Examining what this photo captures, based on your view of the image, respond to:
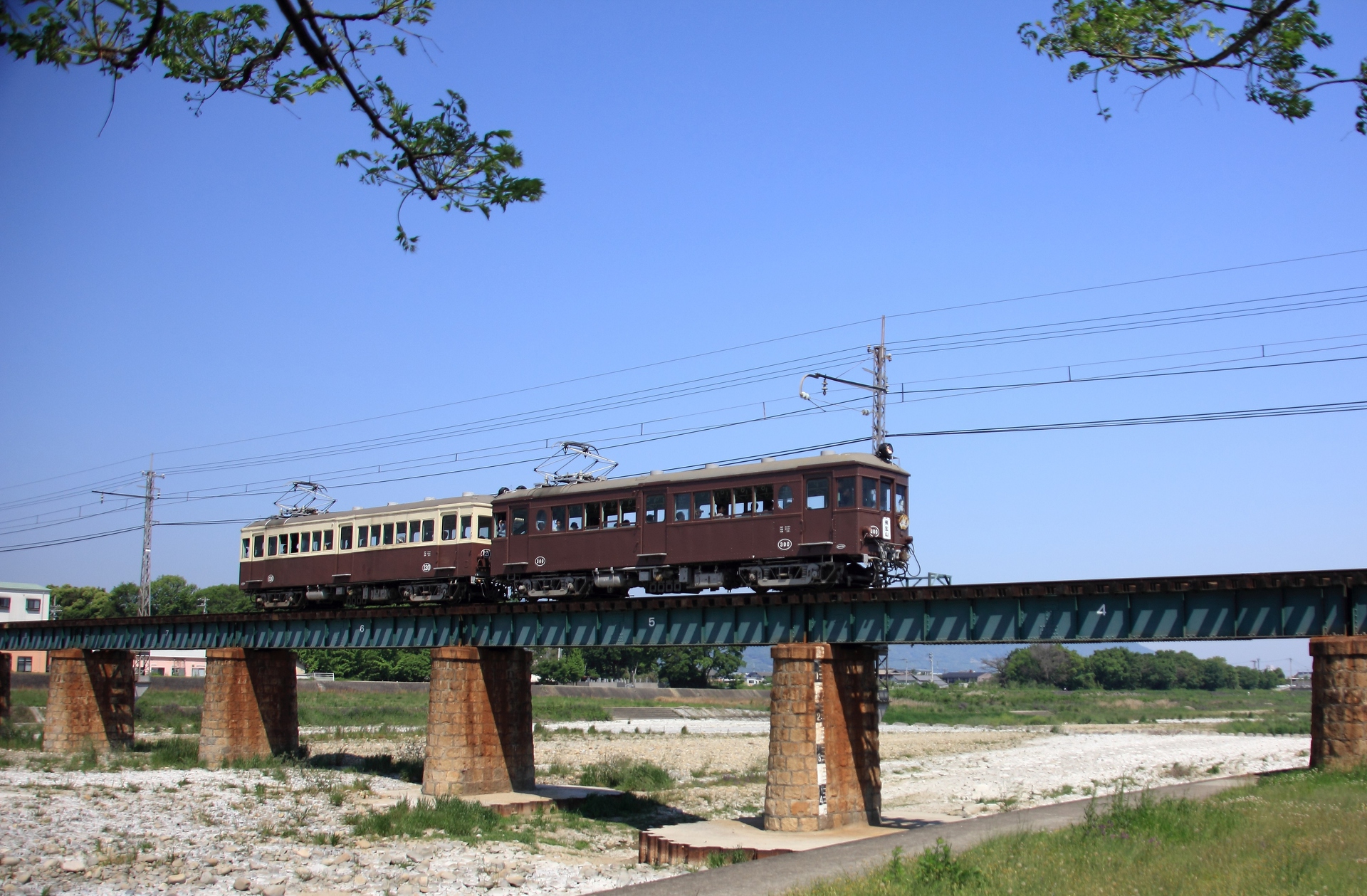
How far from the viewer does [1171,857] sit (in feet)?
48.9

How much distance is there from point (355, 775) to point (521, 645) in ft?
34.3

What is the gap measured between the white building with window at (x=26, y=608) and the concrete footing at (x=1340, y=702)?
85.1 metres

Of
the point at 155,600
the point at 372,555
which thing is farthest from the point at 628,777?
the point at 155,600

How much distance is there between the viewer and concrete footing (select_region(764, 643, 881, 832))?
25984mm

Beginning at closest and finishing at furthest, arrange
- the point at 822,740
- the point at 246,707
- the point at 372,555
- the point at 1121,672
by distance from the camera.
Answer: the point at 822,740 → the point at 372,555 → the point at 246,707 → the point at 1121,672

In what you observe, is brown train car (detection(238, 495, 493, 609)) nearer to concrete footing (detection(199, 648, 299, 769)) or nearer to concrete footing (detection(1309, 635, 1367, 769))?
concrete footing (detection(199, 648, 299, 769))

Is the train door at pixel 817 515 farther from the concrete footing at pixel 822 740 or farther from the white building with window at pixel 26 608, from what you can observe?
the white building with window at pixel 26 608

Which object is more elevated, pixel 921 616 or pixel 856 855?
pixel 921 616

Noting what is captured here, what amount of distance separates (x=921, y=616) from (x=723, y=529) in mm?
5997

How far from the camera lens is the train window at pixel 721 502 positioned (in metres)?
29.9

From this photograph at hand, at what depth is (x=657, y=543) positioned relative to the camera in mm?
31281

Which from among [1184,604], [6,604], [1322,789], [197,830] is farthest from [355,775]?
[6,604]

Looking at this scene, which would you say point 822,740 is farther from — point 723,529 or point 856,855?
point 856,855

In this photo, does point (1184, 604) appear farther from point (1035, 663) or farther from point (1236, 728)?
point (1035, 663)
